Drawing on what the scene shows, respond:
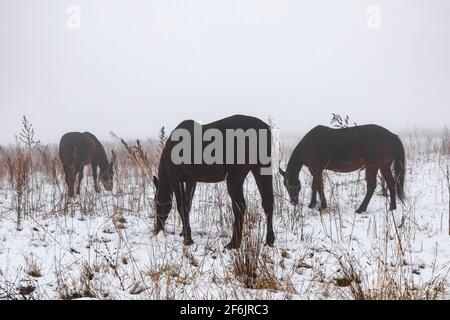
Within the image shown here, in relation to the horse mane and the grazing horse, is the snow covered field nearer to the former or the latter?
the grazing horse

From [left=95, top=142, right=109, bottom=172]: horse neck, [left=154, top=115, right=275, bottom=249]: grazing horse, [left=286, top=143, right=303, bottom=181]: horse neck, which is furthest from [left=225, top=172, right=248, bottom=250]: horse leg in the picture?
[left=95, top=142, right=109, bottom=172]: horse neck

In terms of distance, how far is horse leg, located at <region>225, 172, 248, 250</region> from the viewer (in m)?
4.09

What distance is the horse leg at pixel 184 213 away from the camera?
4.54 m

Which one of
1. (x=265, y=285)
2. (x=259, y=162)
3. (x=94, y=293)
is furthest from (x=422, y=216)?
(x=94, y=293)

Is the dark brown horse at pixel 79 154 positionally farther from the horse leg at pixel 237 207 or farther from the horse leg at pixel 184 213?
the horse leg at pixel 237 207

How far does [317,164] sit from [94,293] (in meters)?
5.55

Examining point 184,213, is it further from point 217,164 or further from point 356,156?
point 356,156

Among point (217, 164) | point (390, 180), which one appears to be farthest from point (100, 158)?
point (390, 180)

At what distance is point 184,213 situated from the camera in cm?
474

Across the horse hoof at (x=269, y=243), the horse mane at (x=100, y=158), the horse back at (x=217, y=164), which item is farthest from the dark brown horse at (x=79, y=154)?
the horse hoof at (x=269, y=243)

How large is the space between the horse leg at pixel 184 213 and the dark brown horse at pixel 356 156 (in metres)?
2.64

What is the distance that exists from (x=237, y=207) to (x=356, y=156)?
378 cm

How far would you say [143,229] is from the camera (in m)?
5.21
